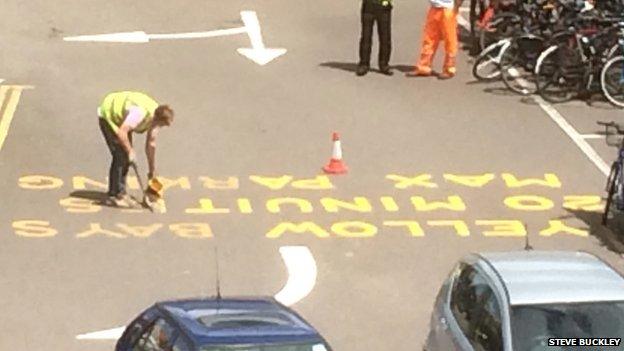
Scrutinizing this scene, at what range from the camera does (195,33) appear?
25953 millimetres

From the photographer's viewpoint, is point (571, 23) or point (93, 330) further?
point (571, 23)

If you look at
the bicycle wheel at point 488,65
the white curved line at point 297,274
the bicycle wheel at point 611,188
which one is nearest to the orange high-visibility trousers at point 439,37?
the bicycle wheel at point 488,65

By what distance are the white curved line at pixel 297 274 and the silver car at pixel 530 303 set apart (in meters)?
3.73

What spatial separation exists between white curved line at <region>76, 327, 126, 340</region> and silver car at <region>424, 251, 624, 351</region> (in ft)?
11.6

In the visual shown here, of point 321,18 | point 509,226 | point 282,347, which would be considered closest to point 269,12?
point 321,18

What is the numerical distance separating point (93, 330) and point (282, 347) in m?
4.59

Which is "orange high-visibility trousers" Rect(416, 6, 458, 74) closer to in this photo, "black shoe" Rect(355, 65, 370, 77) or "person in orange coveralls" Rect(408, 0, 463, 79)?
"person in orange coveralls" Rect(408, 0, 463, 79)

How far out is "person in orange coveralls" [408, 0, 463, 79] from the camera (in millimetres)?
23203

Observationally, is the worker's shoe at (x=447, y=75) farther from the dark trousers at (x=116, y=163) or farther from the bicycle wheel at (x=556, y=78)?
the dark trousers at (x=116, y=163)

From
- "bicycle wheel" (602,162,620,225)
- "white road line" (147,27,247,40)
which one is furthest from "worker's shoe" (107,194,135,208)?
"white road line" (147,27,247,40)

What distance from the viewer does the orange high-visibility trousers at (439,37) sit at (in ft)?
76.1

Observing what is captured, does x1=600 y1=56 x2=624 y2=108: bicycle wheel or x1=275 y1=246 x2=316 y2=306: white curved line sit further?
x1=600 y1=56 x2=624 y2=108: bicycle wheel

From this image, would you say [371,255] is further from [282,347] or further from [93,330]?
[282,347]

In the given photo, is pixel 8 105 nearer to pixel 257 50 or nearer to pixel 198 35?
pixel 257 50
